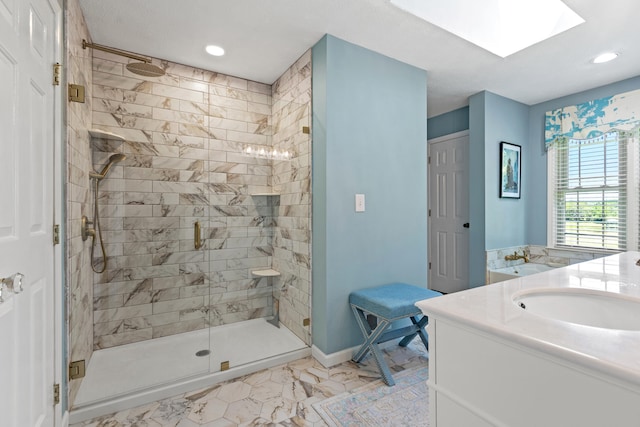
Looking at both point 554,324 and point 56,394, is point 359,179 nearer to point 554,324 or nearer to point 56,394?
point 554,324

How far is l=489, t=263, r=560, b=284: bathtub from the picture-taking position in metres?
3.29

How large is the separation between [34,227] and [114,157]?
104 centimetres

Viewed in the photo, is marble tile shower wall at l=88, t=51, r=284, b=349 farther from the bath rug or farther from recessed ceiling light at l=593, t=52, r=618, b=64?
recessed ceiling light at l=593, t=52, r=618, b=64

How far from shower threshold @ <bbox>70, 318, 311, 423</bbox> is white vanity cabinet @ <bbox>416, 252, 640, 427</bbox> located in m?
1.60

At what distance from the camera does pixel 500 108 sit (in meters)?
3.52

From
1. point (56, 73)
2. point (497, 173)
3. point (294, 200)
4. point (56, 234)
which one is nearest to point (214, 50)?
point (56, 73)

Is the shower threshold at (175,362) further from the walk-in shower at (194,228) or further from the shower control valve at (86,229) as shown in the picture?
the shower control valve at (86,229)

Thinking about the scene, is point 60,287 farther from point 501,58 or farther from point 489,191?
point 489,191

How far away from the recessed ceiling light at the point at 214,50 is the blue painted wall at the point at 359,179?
2.45ft

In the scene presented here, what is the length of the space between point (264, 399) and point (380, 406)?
0.69 meters

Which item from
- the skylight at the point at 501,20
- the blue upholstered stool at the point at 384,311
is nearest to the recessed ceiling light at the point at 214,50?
the skylight at the point at 501,20

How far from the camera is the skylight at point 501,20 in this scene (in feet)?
7.11

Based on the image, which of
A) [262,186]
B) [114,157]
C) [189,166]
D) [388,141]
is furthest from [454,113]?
[114,157]

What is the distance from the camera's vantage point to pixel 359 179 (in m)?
2.40
